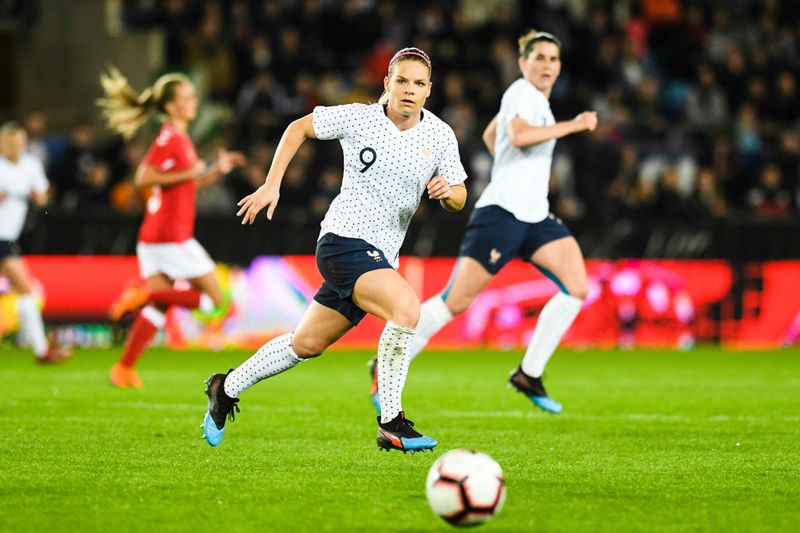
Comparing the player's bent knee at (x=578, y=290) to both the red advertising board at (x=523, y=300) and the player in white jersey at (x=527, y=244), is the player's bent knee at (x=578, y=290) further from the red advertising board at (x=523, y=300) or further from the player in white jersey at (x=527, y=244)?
the red advertising board at (x=523, y=300)

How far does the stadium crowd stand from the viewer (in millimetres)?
16938

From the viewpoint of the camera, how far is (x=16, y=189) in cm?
1368

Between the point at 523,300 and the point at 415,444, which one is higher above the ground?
the point at 415,444

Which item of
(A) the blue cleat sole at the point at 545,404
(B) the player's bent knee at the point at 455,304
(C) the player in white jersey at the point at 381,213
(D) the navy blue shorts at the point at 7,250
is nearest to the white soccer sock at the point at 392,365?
(C) the player in white jersey at the point at 381,213

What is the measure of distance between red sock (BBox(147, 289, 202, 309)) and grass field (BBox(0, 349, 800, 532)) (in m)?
0.65

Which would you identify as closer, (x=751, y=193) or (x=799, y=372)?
(x=799, y=372)

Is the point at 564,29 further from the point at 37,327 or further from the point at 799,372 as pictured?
the point at 37,327

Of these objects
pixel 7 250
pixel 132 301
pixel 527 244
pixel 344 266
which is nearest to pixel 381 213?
pixel 344 266

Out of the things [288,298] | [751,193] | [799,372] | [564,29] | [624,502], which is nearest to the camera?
[624,502]

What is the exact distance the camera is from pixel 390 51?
62.0 feet

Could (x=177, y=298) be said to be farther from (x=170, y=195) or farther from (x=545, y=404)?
(x=545, y=404)

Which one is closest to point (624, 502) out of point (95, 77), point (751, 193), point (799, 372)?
point (799, 372)

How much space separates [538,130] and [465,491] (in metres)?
4.07

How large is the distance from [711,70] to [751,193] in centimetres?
268
